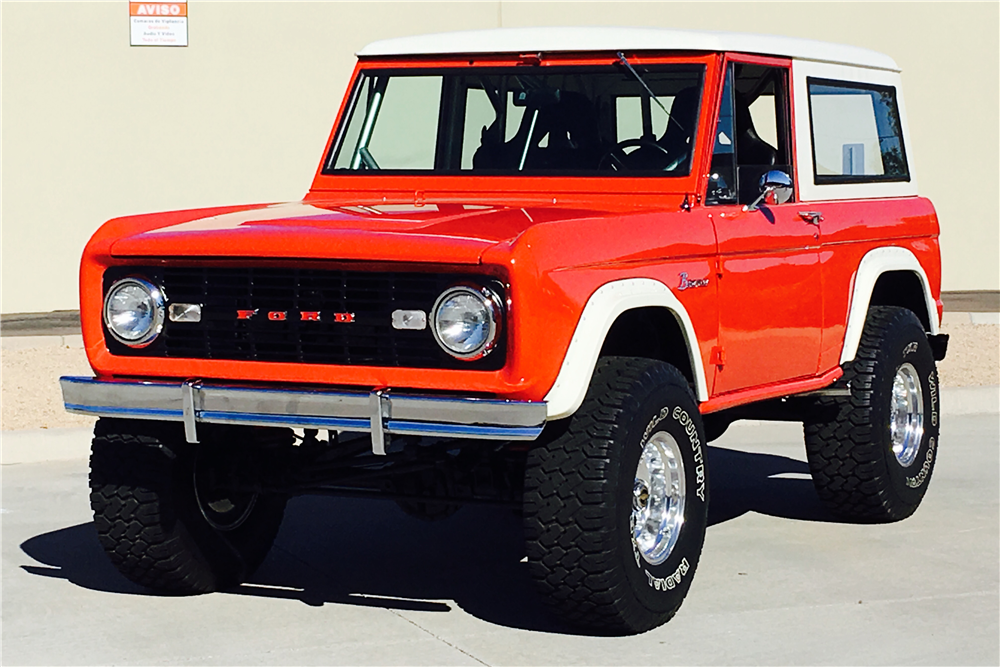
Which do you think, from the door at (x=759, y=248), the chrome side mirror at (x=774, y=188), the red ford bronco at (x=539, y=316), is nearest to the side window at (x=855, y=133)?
the red ford bronco at (x=539, y=316)

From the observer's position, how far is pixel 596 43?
6.92 m

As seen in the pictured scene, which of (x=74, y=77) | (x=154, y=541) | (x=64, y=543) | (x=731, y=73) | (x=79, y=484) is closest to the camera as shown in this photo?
(x=154, y=541)

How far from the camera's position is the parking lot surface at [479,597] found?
18.4 feet

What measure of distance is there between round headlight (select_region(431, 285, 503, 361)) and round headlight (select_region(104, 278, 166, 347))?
44.1 inches

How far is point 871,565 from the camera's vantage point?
6.95 metres

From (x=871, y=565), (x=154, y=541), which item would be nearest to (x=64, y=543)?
(x=154, y=541)

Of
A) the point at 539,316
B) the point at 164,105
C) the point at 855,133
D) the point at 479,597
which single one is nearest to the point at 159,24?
the point at 164,105

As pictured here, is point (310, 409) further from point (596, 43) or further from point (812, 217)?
point (812, 217)

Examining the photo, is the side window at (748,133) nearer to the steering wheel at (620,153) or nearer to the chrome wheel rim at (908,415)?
the steering wheel at (620,153)

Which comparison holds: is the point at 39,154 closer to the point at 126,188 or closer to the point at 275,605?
the point at 126,188

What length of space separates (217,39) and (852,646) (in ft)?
41.9

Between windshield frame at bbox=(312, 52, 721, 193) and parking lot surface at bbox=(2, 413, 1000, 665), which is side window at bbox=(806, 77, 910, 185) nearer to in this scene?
windshield frame at bbox=(312, 52, 721, 193)

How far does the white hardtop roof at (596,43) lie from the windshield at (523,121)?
0.09 m

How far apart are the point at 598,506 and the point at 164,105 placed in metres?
12.5
